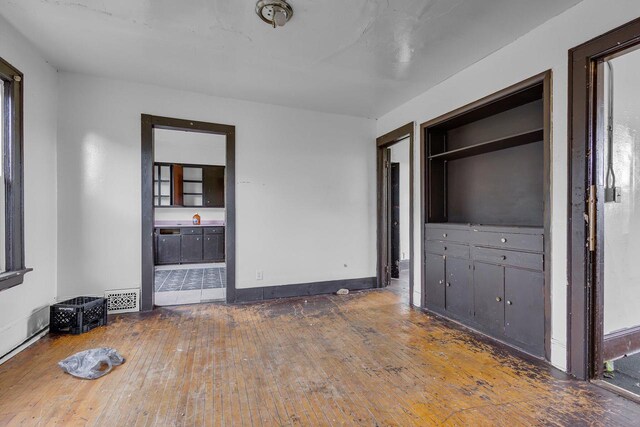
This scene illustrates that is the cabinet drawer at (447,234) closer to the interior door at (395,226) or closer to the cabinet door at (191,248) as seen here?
the interior door at (395,226)

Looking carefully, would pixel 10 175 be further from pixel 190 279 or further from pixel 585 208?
pixel 585 208

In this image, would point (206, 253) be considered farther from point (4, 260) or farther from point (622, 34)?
point (622, 34)

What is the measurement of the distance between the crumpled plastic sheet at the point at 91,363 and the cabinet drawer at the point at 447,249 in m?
2.92

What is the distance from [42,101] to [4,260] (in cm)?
144

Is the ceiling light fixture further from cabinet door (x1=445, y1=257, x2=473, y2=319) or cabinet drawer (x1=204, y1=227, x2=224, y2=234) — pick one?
cabinet drawer (x1=204, y1=227, x2=224, y2=234)

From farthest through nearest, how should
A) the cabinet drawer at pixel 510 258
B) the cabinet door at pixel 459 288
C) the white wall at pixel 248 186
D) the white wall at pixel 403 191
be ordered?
the white wall at pixel 403 191 < the white wall at pixel 248 186 < the cabinet door at pixel 459 288 < the cabinet drawer at pixel 510 258

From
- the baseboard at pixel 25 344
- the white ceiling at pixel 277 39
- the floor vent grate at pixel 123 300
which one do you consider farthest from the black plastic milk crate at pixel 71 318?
the white ceiling at pixel 277 39

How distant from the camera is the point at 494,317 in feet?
8.50

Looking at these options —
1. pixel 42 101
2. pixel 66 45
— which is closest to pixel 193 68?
pixel 66 45

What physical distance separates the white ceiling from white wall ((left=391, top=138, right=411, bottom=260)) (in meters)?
2.50

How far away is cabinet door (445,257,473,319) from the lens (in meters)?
2.86

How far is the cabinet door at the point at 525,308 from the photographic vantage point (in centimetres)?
224

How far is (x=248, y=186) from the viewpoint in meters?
3.79

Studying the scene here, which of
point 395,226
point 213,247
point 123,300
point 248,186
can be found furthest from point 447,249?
point 213,247
